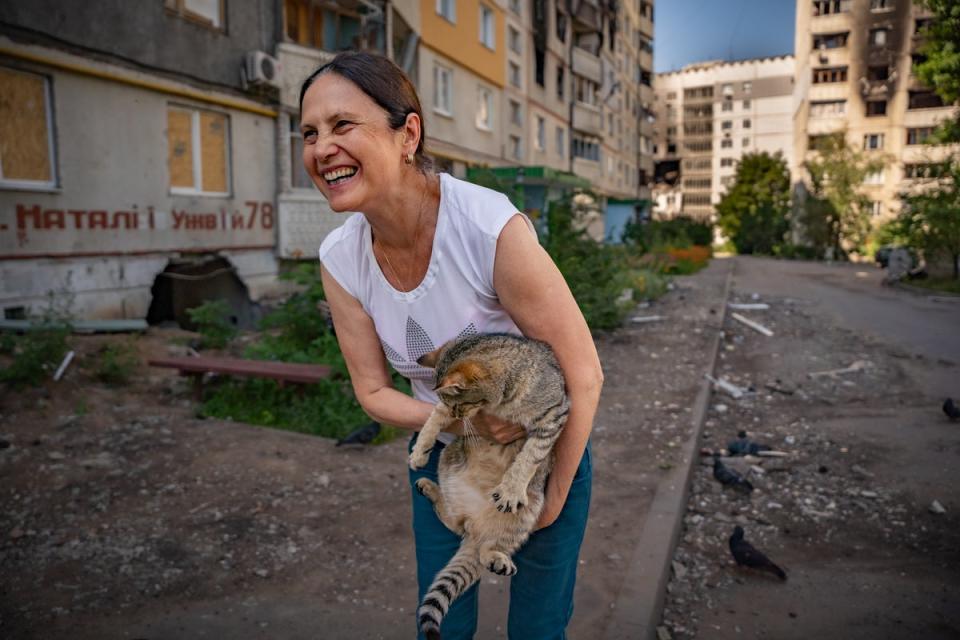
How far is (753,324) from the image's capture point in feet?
44.3

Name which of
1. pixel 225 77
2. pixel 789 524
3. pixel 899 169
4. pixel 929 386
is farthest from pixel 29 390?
pixel 899 169

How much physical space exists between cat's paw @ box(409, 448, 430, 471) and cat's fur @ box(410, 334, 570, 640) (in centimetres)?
1

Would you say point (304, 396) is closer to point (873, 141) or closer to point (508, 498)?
point (508, 498)

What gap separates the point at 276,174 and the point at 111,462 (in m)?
10.3

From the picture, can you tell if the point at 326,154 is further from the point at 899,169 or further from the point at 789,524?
the point at 899,169

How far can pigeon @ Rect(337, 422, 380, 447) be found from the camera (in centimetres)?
613

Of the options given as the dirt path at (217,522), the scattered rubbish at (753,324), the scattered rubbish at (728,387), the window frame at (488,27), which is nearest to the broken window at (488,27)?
the window frame at (488,27)

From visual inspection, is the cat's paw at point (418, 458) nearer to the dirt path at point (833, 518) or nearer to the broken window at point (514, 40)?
the dirt path at point (833, 518)

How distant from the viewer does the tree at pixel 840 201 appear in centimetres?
4206

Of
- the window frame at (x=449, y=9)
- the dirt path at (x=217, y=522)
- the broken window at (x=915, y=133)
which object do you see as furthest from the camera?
the broken window at (x=915, y=133)

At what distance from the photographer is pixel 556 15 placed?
33.6 meters

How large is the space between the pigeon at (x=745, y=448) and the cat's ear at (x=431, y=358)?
4.94 meters

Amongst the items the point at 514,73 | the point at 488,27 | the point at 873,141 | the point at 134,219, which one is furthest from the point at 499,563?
the point at 873,141

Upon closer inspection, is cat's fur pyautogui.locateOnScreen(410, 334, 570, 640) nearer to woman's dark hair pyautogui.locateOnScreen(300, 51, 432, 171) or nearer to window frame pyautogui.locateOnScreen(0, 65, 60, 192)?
woman's dark hair pyautogui.locateOnScreen(300, 51, 432, 171)
